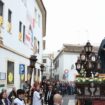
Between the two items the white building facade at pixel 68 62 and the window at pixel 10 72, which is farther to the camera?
the white building facade at pixel 68 62

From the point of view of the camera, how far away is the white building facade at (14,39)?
21.5 m

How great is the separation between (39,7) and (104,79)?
28677 mm

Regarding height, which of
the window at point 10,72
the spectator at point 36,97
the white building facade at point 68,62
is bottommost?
the spectator at point 36,97

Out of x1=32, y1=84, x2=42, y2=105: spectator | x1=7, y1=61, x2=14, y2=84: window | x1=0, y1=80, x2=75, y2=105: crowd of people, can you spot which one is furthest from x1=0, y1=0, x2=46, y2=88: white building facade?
x1=32, y1=84, x2=42, y2=105: spectator

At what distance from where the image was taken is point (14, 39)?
81.3ft

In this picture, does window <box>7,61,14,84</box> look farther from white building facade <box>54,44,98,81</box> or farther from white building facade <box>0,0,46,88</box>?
white building facade <box>54,44,98,81</box>

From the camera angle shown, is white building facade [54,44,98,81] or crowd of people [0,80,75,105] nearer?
crowd of people [0,80,75,105]

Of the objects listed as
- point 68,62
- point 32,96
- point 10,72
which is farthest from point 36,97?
point 68,62

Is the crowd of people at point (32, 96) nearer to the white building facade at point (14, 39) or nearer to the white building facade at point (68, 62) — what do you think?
the white building facade at point (14, 39)

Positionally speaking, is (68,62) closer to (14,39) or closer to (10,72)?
(14,39)

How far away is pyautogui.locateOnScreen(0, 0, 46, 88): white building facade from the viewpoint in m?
21.5

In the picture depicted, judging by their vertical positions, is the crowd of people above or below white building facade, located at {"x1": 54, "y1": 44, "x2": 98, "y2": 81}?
below

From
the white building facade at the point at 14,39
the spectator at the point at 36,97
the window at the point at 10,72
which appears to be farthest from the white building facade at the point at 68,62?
the spectator at the point at 36,97

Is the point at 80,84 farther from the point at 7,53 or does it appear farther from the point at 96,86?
the point at 7,53
